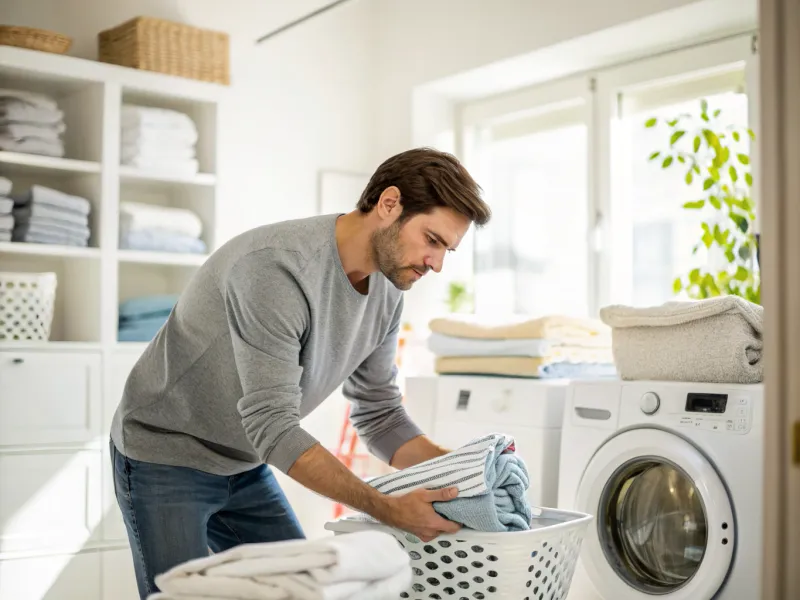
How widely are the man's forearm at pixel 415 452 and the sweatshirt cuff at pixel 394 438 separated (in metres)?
0.02

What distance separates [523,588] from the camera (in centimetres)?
145

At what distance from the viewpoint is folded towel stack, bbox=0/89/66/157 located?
9.93 ft

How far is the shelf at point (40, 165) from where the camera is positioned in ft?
9.88

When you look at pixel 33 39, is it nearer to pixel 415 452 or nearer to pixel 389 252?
pixel 389 252

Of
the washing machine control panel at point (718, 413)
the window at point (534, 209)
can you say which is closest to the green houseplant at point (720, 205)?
the washing machine control panel at point (718, 413)

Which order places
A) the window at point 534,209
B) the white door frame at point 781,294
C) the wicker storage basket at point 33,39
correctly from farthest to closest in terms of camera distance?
the window at point 534,209
the wicker storage basket at point 33,39
the white door frame at point 781,294

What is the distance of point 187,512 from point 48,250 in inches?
65.1

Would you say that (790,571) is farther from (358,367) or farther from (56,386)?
(56,386)

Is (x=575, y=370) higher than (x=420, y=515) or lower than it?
higher

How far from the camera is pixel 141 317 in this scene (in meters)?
3.30

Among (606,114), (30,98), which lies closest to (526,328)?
(606,114)

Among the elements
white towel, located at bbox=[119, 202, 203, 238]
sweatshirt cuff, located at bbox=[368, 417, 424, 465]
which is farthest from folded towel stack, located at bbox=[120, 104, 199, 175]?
sweatshirt cuff, located at bbox=[368, 417, 424, 465]

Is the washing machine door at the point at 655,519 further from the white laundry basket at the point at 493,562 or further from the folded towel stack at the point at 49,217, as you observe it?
the folded towel stack at the point at 49,217

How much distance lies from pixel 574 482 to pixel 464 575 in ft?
Result: 3.68
